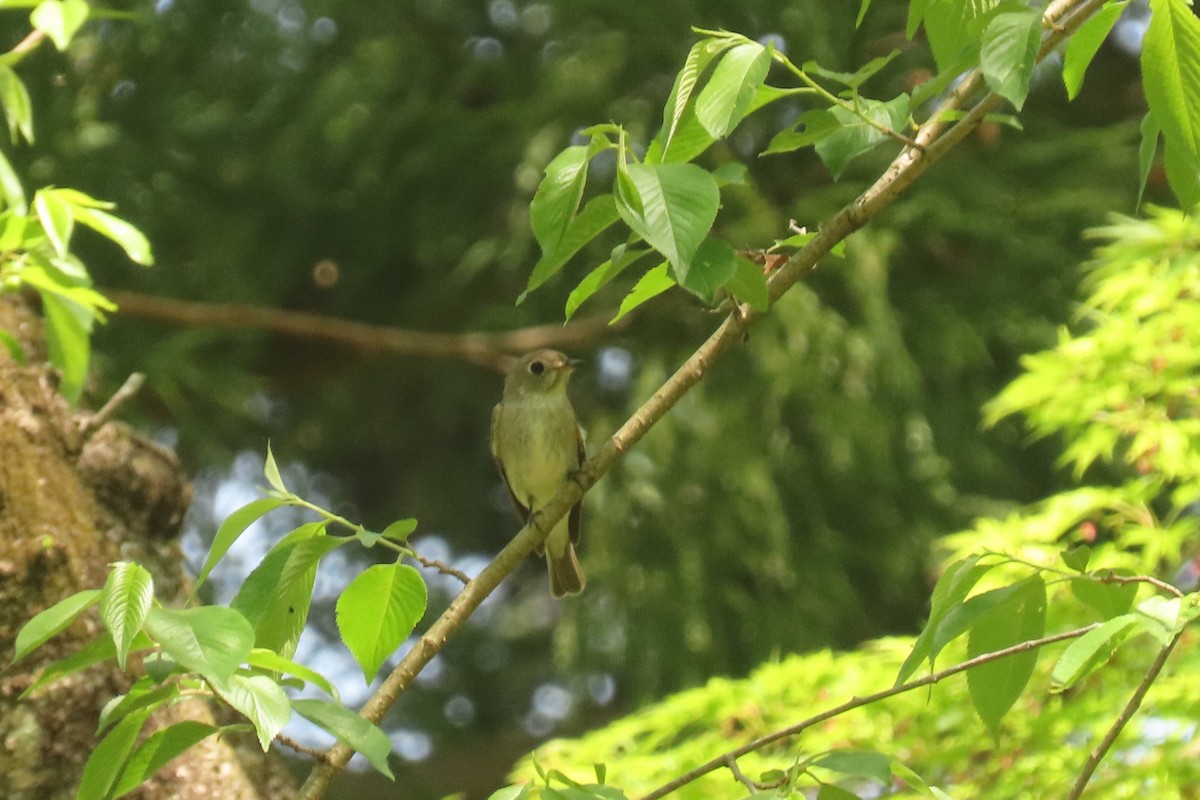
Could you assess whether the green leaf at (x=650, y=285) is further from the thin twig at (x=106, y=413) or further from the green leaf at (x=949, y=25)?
the thin twig at (x=106, y=413)

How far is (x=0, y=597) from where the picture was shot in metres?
2.45

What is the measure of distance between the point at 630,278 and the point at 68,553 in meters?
3.40

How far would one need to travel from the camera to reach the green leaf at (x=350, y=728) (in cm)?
143

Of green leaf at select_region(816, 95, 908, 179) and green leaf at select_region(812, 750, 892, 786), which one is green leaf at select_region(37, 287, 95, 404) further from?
green leaf at select_region(812, 750, 892, 786)

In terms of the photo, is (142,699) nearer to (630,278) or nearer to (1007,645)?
(1007,645)

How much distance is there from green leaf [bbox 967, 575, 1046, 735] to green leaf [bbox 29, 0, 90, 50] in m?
1.56

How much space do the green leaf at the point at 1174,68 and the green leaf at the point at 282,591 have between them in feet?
3.32

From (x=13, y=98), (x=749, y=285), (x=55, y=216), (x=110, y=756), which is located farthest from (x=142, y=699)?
(x=13, y=98)

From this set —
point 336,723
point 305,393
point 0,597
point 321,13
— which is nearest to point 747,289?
point 336,723

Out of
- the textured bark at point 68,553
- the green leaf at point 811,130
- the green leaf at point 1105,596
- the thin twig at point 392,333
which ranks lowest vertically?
the thin twig at point 392,333

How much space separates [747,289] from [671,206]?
0.28 meters

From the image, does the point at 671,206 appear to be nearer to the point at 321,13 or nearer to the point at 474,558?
the point at 321,13

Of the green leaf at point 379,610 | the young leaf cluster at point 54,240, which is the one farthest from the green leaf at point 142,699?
the young leaf cluster at point 54,240

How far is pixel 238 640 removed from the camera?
1.37 m
